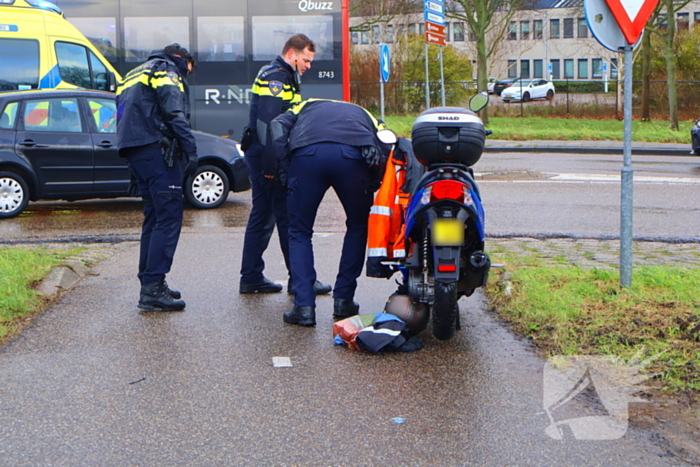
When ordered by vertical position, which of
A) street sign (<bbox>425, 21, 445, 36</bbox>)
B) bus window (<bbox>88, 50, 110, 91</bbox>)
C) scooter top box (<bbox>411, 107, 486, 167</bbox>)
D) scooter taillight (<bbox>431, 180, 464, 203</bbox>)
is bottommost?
scooter taillight (<bbox>431, 180, 464, 203</bbox>)

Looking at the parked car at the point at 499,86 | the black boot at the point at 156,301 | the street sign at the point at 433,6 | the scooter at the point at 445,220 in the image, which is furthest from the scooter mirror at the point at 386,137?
the parked car at the point at 499,86

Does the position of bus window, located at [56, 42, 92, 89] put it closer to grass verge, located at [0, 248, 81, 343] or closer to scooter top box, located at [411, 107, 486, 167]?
grass verge, located at [0, 248, 81, 343]

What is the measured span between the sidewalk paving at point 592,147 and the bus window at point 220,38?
7422 mm

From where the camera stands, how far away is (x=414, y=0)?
121 ft

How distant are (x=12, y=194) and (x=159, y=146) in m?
5.84

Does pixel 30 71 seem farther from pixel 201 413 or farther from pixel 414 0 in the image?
pixel 414 0

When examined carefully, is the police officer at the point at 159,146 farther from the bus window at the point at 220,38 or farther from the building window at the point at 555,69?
the building window at the point at 555,69

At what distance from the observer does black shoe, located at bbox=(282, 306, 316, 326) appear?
583 cm

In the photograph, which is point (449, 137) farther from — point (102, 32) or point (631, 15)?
point (102, 32)

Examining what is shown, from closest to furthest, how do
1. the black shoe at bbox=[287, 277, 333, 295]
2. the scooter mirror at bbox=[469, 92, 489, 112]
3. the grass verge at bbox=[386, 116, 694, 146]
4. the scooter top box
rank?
the scooter top box
the scooter mirror at bbox=[469, 92, 489, 112]
the black shoe at bbox=[287, 277, 333, 295]
the grass verge at bbox=[386, 116, 694, 146]

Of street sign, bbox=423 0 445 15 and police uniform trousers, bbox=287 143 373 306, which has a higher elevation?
street sign, bbox=423 0 445 15

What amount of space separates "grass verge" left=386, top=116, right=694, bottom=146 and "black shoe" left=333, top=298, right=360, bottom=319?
1994 centimetres

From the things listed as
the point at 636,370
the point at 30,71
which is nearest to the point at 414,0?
the point at 30,71

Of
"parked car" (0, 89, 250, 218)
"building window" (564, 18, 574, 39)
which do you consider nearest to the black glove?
"parked car" (0, 89, 250, 218)
